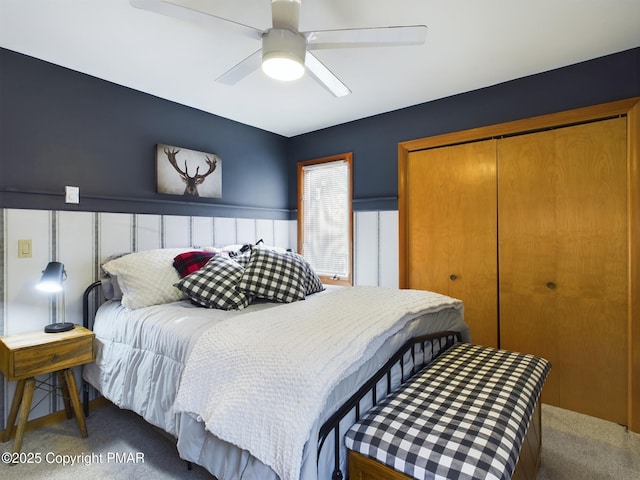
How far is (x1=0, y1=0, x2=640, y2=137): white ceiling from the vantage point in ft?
5.64

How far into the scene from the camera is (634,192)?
6.91 ft

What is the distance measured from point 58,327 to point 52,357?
0.25 m

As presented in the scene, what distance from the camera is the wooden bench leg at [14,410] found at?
1973mm

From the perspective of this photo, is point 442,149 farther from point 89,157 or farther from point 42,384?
point 42,384

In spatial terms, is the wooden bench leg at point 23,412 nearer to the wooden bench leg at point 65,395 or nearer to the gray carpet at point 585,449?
the wooden bench leg at point 65,395

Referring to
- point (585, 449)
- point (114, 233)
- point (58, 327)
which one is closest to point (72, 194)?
A: point (114, 233)

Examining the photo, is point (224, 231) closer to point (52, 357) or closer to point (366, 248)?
point (366, 248)

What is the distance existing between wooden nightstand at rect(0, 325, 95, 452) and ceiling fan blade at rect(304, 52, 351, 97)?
1.99m

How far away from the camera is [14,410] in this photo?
199 cm

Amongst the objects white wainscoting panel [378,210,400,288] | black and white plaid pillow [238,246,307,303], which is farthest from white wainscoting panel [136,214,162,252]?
white wainscoting panel [378,210,400,288]

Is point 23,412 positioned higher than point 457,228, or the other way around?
point 457,228

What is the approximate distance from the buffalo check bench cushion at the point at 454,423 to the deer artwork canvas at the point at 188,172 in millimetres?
2366

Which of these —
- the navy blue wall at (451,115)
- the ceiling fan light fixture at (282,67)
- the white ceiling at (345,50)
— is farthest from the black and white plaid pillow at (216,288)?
the navy blue wall at (451,115)

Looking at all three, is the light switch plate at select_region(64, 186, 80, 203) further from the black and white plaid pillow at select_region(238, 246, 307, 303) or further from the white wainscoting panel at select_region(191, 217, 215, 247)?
the black and white plaid pillow at select_region(238, 246, 307, 303)
